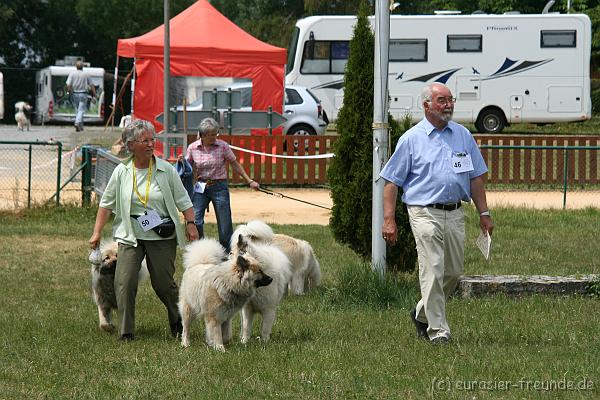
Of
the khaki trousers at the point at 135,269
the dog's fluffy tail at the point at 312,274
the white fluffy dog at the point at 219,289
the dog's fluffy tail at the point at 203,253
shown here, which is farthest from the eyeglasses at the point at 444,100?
the dog's fluffy tail at the point at 312,274

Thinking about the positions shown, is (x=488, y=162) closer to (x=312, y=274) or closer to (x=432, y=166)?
(x=312, y=274)

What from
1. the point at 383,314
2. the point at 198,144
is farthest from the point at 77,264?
the point at 383,314

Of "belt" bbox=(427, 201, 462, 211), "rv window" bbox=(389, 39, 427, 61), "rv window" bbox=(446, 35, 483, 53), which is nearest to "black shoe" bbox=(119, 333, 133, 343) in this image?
"belt" bbox=(427, 201, 462, 211)

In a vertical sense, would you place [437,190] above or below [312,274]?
above

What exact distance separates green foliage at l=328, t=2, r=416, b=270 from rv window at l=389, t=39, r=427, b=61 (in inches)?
900

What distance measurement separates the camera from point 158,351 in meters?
7.68

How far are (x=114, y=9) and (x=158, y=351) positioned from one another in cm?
4752

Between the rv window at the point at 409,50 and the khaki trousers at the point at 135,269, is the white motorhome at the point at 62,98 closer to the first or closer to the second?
the rv window at the point at 409,50

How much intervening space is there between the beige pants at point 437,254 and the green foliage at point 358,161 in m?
2.70

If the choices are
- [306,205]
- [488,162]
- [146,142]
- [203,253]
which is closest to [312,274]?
[203,253]

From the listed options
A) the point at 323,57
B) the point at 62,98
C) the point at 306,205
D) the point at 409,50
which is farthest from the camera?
the point at 62,98

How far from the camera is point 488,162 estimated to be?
2297 cm

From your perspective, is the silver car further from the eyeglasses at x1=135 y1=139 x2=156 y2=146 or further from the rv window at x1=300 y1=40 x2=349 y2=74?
the eyeglasses at x1=135 y1=139 x2=156 y2=146

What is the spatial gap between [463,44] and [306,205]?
1519 cm
